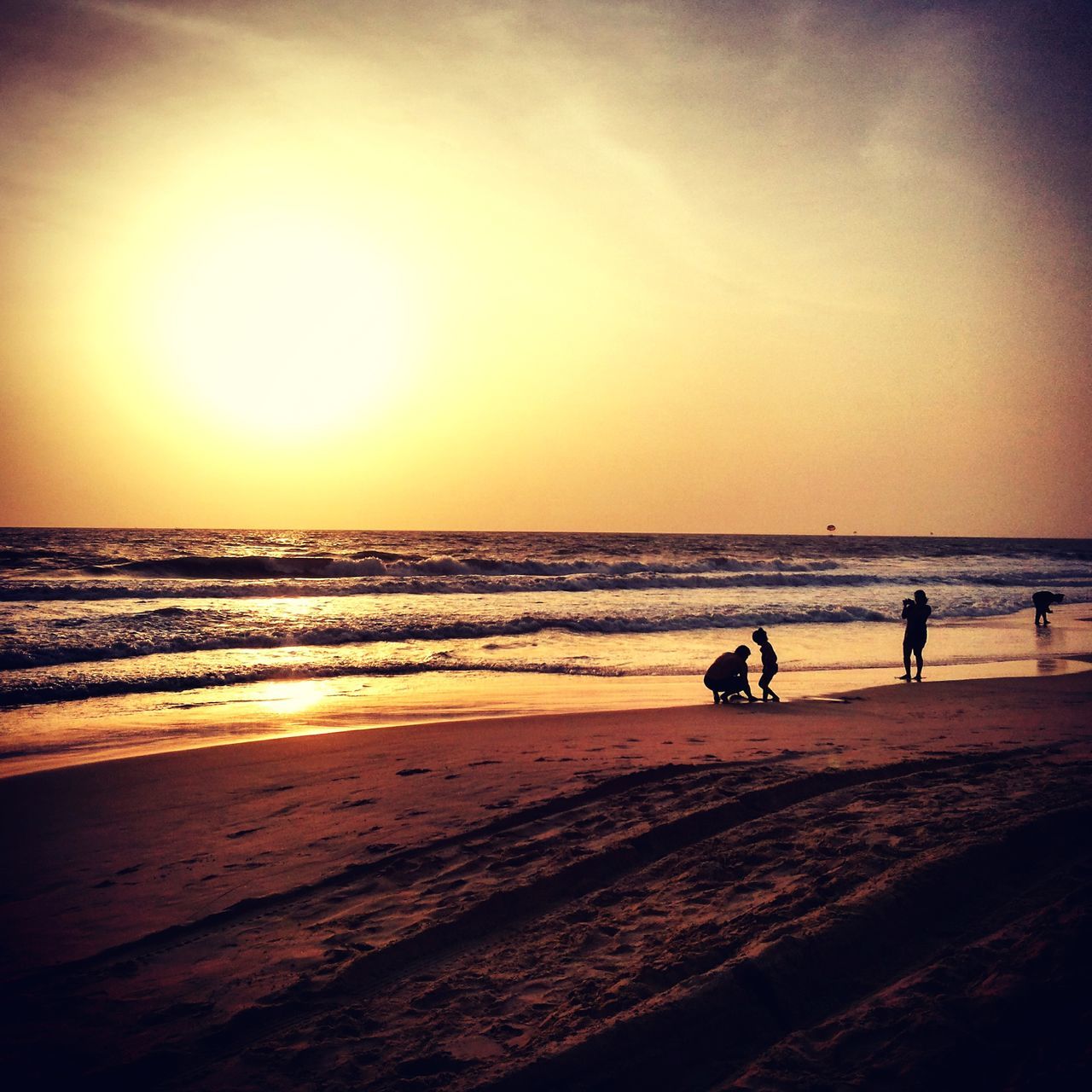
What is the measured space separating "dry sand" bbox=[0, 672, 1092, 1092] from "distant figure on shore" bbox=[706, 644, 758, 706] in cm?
439

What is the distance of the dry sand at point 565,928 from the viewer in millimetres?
3100

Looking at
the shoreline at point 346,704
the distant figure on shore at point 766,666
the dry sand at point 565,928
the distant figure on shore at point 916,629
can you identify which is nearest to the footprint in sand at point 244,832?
the dry sand at point 565,928

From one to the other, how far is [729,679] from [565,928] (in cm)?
830

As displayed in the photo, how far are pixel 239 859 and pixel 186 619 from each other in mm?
18489

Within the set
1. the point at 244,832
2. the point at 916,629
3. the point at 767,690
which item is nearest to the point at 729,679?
the point at 767,690

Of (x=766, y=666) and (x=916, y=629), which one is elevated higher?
(x=916, y=629)

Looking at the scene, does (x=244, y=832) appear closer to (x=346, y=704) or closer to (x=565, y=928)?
(x=565, y=928)

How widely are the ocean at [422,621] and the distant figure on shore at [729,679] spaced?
0.91 meters

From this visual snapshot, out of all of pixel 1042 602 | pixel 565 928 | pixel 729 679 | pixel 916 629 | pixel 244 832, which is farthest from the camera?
pixel 1042 602

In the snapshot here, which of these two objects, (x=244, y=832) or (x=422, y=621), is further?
(x=422, y=621)

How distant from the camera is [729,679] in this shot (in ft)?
39.3

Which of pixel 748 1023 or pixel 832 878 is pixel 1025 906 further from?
pixel 748 1023

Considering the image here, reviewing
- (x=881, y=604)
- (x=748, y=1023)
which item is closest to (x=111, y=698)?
(x=748, y=1023)

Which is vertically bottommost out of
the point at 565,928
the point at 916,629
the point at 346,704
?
the point at 346,704
